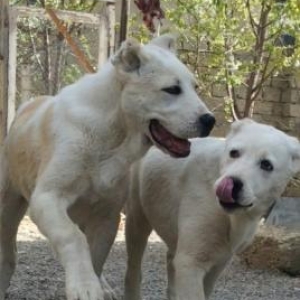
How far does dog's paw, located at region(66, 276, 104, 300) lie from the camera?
421 cm

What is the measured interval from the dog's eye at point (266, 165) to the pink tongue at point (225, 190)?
0.22 metres

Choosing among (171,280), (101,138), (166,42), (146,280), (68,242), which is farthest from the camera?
(146,280)

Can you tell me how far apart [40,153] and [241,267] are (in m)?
3.41

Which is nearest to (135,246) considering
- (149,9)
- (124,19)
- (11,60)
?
(149,9)

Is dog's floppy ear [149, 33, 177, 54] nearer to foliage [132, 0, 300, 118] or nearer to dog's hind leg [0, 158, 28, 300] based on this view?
dog's hind leg [0, 158, 28, 300]

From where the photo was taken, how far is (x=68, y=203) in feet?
15.5

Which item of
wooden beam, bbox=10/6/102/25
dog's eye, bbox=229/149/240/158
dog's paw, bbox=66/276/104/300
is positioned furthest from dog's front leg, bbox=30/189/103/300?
wooden beam, bbox=10/6/102/25

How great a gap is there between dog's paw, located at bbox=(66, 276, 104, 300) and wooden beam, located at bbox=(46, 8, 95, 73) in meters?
3.44

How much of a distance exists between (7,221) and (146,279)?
6.02 feet

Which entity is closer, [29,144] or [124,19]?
[29,144]

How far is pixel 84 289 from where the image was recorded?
424 cm

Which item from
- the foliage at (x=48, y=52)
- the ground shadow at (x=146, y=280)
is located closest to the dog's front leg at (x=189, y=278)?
the ground shadow at (x=146, y=280)

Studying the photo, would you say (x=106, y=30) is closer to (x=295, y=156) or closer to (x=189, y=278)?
(x=295, y=156)

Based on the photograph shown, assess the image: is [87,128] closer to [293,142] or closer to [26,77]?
[293,142]
